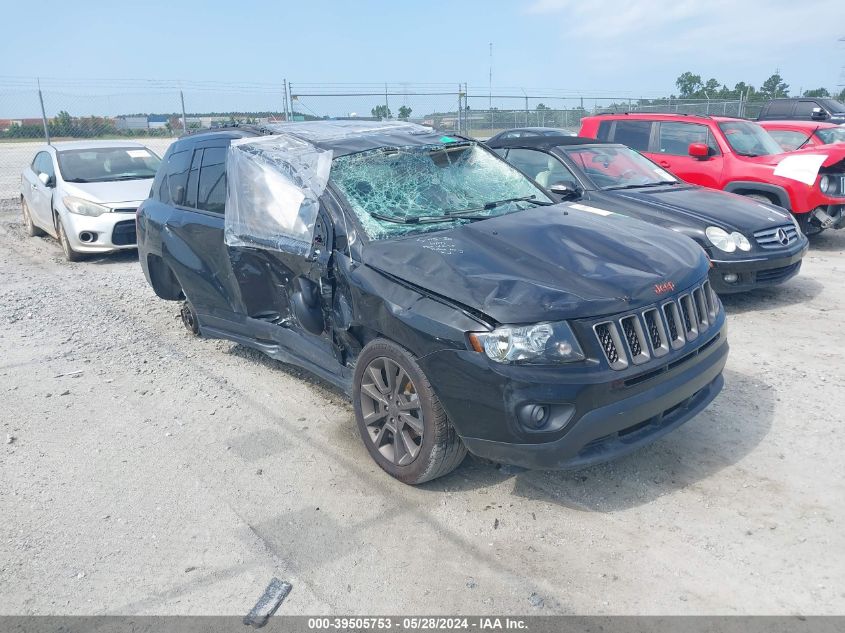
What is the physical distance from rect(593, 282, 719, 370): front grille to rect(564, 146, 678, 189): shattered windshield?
385 cm

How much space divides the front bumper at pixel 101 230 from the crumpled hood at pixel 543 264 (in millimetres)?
7056

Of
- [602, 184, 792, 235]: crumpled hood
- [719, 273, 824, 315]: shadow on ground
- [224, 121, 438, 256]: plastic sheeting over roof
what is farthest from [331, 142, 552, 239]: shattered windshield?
[719, 273, 824, 315]: shadow on ground

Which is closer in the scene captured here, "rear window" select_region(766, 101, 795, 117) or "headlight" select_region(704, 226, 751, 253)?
"headlight" select_region(704, 226, 751, 253)

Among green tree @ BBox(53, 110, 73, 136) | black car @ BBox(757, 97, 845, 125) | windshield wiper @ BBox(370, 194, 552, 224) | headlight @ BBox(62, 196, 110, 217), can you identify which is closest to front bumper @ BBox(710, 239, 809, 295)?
windshield wiper @ BBox(370, 194, 552, 224)

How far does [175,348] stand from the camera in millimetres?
6008

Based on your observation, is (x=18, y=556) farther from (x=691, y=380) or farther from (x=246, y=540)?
(x=691, y=380)

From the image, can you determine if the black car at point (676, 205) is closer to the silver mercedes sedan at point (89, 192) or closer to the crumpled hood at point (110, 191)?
the crumpled hood at point (110, 191)

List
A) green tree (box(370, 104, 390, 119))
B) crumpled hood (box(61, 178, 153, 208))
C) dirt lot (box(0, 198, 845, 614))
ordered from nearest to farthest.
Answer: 1. dirt lot (box(0, 198, 845, 614))
2. crumpled hood (box(61, 178, 153, 208))
3. green tree (box(370, 104, 390, 119))

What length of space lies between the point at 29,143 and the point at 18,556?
24426 millimetres

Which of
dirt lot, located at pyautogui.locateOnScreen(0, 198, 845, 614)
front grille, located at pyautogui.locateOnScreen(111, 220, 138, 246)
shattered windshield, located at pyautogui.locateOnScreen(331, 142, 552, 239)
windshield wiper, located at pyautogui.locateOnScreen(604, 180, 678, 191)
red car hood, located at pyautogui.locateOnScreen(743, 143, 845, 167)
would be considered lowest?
dirt lot, located at pyautogui.locateOnScreen(0, 198, 845, 614)

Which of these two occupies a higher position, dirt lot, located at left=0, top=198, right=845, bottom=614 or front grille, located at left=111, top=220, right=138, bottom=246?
front grille, located at left=111, top=220, right=138, bottom=246

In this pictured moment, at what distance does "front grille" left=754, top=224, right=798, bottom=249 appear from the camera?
249 inches

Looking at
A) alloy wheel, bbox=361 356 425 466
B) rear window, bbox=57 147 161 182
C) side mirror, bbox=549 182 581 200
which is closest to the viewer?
alloy wheel, bbox=361 356 425 466

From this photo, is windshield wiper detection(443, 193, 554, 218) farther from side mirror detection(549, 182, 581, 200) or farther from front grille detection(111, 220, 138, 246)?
front grille detection(111, 220, 138, 246)
